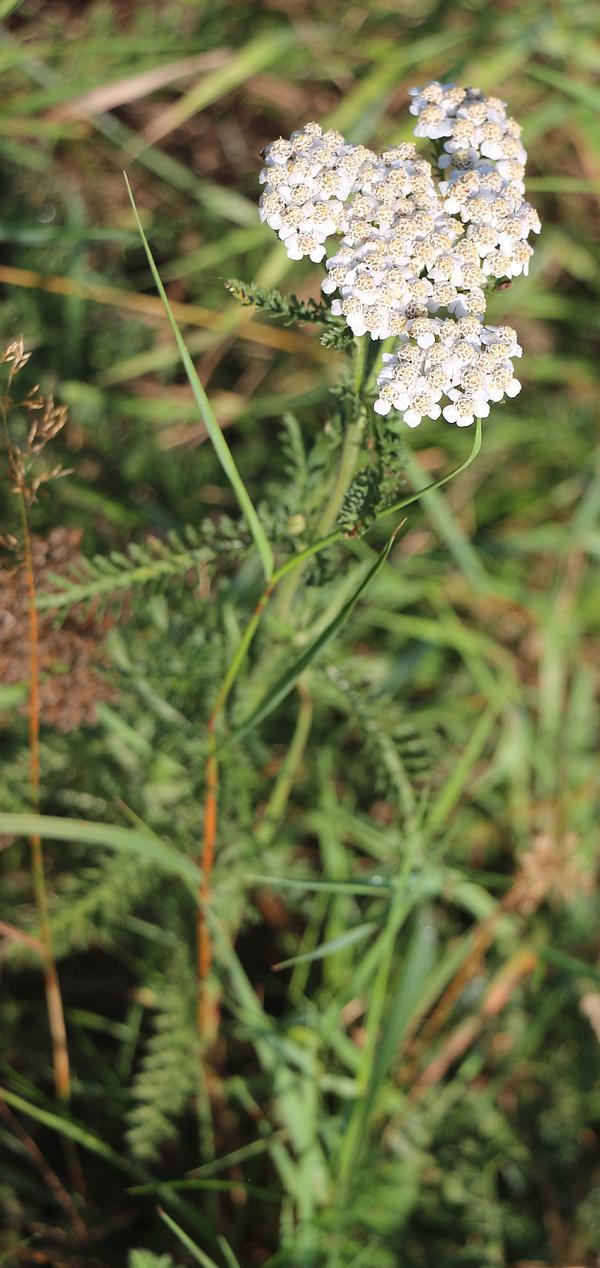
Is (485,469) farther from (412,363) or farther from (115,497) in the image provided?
(412,363)

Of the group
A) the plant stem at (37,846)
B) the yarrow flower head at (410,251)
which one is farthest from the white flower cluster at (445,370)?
the plant stem at (37,846)

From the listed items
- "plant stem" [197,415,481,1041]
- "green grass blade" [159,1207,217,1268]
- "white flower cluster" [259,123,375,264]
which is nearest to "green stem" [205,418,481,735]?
"plant stem" [197,415,481,1041]

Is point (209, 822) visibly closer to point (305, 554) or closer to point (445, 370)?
point (305, 554)

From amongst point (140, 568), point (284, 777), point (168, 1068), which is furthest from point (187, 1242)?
point (140, 568)

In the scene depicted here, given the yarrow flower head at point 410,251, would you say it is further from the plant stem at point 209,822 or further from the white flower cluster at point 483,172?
the plant stem at point 209,822

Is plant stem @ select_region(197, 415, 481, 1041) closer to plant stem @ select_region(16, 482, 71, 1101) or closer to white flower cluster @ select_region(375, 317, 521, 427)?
white flower cluster @ select_region(375, 317, 521, 427)

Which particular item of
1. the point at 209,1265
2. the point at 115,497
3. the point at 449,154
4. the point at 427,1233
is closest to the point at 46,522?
the point at 115,497

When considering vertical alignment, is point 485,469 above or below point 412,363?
below
